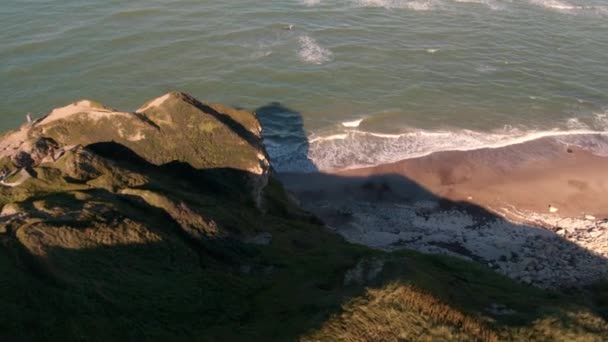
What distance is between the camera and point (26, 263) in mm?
12453

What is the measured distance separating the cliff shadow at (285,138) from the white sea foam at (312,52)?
8530 millimetres

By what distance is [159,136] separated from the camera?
71.0 feet

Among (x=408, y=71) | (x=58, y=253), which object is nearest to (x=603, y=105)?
(x=408, y=71)

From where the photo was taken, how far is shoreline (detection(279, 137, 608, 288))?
26.6 m

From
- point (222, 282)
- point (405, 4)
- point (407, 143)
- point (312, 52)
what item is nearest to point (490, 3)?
point (405, 4)

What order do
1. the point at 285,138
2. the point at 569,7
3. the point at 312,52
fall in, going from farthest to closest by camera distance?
the point at 569,7, the point at 312,52, the point at 285,138

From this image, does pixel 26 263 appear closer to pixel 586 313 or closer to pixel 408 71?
pixel 586 313

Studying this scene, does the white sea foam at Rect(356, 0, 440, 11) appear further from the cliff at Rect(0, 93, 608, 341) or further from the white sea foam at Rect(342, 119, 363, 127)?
the cliff at Rect(0, 93, 608, 341)

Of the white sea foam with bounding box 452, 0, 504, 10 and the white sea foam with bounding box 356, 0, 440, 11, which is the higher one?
the white sea foam with bounding box 356, 0, 440, 11

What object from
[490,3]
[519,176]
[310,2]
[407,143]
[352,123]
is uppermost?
[310,2]

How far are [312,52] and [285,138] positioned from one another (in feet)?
48.4

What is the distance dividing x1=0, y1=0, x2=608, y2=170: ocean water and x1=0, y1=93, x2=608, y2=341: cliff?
15.1m

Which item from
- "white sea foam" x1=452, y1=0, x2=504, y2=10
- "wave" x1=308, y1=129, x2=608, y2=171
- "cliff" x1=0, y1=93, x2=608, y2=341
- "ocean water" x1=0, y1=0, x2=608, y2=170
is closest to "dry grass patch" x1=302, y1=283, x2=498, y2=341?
"cliff" x1=0, y1=93, x2=608, y2=341

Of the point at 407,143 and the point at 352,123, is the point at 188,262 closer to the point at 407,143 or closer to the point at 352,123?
the point at 407,143
